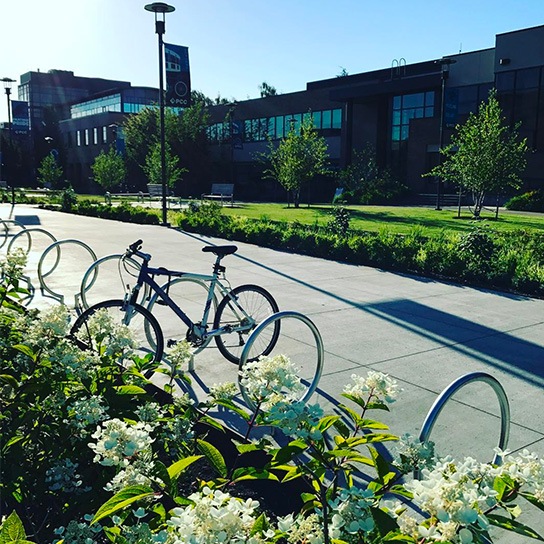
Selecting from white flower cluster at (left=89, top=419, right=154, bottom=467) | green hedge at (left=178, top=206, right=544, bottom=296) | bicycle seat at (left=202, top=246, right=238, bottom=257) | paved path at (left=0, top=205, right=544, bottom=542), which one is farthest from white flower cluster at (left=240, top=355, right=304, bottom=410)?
green hedge at (left=178, top=206, right=544, bottom=296)

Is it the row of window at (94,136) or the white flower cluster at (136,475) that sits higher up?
the row of window at (94,136)

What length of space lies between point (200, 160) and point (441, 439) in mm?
50195

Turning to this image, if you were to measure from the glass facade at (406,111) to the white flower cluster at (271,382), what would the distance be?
42.8 meters

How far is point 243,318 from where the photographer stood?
18.0 ft

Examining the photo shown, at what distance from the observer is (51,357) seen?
2.73 m

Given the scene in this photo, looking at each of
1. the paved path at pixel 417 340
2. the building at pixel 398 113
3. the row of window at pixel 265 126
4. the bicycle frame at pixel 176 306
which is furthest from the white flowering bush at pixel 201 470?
the row of window at pixel 265 126

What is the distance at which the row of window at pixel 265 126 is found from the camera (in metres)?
50.2

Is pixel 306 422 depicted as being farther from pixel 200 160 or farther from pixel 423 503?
pixel 200 160

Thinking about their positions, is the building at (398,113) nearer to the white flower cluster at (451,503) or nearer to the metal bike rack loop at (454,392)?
the metal bike rack loop at (454,392)

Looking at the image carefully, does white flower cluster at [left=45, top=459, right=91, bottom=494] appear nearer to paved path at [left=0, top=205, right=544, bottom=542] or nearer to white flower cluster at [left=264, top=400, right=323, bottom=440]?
white flower cluster at [left=264, top=400, right=323, bottom=440]

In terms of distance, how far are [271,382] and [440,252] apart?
9898 mm

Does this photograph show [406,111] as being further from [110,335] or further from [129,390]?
[129,390]

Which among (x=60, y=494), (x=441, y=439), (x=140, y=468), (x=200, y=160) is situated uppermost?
(x=200, y=160)

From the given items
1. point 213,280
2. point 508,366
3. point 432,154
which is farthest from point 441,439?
point 432,154
